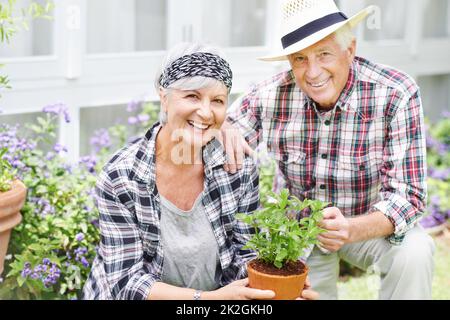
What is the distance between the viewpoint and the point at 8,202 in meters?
2.70

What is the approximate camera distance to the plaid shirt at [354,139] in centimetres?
269

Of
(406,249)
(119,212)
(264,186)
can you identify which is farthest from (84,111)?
(406,249)

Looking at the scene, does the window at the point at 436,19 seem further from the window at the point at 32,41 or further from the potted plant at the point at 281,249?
the potted plant at the point at 281,249

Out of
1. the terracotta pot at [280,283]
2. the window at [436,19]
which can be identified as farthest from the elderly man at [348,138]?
the window at [436,19]

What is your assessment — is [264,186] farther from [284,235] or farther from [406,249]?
[284,235]

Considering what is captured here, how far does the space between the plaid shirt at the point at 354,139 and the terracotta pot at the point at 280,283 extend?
60cm

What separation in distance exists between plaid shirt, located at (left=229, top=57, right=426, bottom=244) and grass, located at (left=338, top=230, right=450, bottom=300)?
914 mm

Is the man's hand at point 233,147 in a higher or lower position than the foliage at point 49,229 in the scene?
higher

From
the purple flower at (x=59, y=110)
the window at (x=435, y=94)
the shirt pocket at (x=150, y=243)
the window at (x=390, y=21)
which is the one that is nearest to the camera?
the shirt pocket at (x=150, y=243)

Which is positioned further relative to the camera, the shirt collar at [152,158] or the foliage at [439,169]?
the foliage at [439,169]

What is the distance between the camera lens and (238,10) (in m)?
4.40

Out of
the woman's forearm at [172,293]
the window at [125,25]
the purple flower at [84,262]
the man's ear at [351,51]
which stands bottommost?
the purple flower at [84,262]

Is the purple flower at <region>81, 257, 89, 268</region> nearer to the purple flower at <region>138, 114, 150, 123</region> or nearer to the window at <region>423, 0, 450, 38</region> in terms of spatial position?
the purple flower at <region>138, 114, 150, 123</region>

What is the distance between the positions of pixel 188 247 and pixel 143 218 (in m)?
0.18
